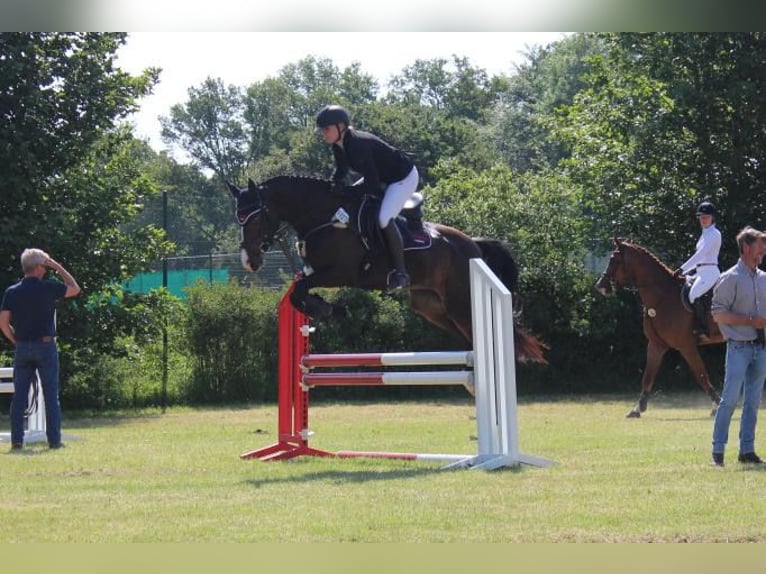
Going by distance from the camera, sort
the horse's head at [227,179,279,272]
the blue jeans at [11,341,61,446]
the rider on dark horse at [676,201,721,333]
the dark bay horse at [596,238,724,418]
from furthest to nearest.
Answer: the dark bay horse at [596,238,724,418] < the rider on dark horse at [676,201,721,333] < the blue jeans at [11,341,61,446] < the horse's head at [227,179,279,272]

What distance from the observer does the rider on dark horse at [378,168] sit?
896cm

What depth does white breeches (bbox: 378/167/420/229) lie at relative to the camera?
9.46 m

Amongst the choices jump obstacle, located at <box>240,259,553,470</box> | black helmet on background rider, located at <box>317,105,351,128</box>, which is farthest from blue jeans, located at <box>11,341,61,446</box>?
black helmet on background rider, located at <box>317,105,351,128</box>

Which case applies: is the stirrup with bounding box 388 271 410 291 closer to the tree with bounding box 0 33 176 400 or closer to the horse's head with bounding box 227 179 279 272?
the horse's head with bounding box 227 179 279 272

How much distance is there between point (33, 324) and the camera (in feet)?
34.7

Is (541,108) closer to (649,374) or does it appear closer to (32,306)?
(649,374)

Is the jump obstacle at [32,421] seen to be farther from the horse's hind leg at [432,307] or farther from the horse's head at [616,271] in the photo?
the horse's head at [616,271]

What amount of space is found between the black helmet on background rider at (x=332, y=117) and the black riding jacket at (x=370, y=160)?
4.0 inches

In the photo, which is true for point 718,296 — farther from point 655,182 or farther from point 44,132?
point 655,182

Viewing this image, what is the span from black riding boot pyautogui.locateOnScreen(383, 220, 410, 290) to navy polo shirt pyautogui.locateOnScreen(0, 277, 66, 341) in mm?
3125

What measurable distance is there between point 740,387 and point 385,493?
2808 millimetres

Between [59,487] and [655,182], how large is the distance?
1658cm

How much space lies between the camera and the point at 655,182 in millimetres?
22406

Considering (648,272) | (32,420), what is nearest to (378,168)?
(32,420)
